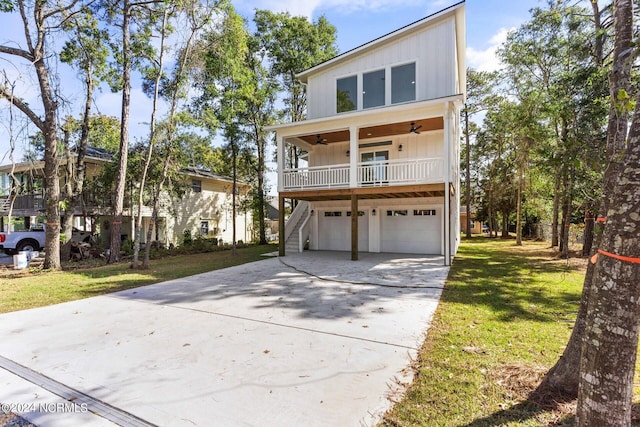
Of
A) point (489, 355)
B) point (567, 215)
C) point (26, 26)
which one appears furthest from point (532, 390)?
point (26, 26)

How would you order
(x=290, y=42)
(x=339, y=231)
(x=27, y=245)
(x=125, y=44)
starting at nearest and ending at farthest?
1. (x=125, y=44)
2. (x=339, y=231)
3. (x=27, y=245)
4. (x=290, y=42)

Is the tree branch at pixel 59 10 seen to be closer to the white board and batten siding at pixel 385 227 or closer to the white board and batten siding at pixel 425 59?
Result: the white board and batten siding at pixel 425 59

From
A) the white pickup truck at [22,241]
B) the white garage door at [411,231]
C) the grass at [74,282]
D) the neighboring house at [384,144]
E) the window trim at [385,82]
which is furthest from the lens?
the white pickup truck at [22,241]

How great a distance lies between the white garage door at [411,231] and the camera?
13078mm

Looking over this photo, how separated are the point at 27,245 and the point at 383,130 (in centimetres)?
1810

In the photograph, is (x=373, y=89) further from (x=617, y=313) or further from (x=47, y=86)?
(x=617, y=313)

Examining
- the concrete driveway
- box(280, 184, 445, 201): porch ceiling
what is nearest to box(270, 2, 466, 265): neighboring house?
box(280, 184, 445, 201): porch ceiling

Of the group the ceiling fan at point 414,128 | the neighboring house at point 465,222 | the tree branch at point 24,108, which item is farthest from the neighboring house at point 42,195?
the neighboring house at point 465,222

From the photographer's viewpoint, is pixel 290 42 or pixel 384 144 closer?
pixel 384 144

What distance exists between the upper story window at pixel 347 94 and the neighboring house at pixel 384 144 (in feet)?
0.15

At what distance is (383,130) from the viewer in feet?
40.3

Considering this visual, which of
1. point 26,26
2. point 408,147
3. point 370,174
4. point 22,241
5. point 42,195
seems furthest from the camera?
point 42,195

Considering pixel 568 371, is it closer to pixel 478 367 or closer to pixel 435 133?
pixel 478 367

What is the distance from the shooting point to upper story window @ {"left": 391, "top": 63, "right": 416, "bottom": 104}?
12.2 metres
